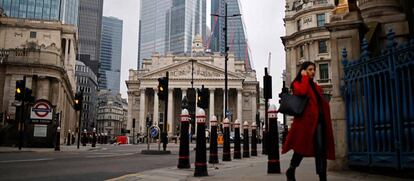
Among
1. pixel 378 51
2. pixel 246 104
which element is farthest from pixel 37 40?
pixel 378 51

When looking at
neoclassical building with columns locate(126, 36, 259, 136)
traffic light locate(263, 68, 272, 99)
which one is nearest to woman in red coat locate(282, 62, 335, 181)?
traffic light locate(263, 68, 272, 99)

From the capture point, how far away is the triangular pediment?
3504 inches

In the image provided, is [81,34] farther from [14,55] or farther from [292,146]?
[292,146]

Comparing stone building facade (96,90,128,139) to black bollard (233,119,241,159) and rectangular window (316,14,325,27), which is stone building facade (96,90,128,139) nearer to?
rectangular window (316,14,325,27)

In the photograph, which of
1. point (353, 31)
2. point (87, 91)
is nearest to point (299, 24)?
point (353, 31)

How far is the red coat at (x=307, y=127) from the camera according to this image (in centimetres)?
498

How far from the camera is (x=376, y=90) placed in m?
6.33

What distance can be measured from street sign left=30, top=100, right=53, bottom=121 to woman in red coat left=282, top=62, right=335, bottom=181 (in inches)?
1000

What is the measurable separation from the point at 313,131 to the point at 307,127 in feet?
0.31

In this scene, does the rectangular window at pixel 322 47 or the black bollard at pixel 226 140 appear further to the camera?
the rectangular window at pixel 322 47

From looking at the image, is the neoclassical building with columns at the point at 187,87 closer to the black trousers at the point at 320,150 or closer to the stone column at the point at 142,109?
the stone column at the point at 142,109

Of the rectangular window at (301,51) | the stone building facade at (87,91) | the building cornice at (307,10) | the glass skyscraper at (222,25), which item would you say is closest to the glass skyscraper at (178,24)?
the stone building facade at (87,91)

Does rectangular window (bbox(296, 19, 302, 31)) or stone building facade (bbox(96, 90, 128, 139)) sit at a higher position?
rectangular window (bbox(296, 19, 302, 31))

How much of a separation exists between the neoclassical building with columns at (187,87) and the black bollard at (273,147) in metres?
76.5
